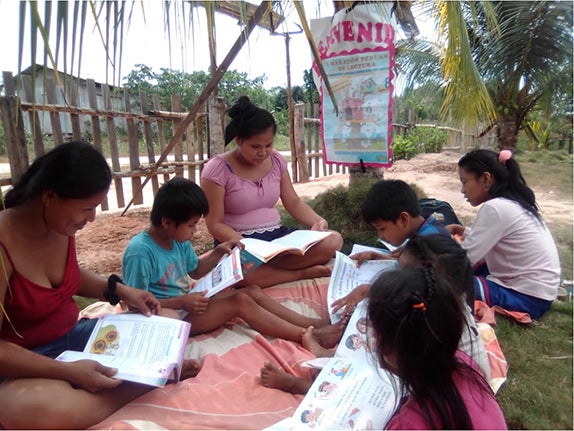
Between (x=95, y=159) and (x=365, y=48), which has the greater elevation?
(x=365, y=48)

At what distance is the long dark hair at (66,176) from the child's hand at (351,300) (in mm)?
1209

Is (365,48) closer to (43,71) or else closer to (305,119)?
(43,71)

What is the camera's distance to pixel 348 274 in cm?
232

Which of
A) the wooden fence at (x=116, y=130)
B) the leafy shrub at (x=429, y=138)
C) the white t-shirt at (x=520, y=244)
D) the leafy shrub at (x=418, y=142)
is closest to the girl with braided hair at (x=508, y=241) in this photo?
the white t-shirt at (x=520, y=244)

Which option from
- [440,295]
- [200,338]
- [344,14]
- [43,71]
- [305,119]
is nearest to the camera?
[43,71]

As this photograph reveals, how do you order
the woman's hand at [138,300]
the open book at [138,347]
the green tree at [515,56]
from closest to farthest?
the open book at [138,347] < the woman's hand at [138,300] < the green tree at [515,56]

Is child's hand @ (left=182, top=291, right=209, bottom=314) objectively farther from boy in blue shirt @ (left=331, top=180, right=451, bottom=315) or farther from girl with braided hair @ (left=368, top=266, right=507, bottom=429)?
girl with braided hair @ (left=368, top=266, right=507, bottom=429)

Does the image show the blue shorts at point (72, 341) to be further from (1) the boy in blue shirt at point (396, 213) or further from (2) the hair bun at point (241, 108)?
(2) the hair bun at point (241, 108)

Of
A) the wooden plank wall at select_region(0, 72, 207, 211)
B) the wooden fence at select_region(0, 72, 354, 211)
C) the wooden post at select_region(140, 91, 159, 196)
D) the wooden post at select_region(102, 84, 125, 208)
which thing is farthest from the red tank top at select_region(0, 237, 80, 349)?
the wooden post at select_region(140, 91, 159, 196)

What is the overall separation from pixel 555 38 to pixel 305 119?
443 cm

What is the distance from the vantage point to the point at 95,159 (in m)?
1.42

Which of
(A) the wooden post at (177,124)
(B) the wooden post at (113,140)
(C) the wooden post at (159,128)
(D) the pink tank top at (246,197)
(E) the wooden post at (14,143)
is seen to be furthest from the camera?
(A) the wooden post at (177,124)

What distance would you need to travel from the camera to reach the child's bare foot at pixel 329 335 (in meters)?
1.96

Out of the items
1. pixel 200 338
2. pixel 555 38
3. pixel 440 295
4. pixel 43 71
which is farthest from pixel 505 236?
pixel 555 38
